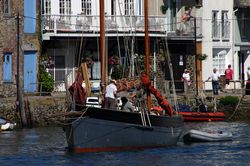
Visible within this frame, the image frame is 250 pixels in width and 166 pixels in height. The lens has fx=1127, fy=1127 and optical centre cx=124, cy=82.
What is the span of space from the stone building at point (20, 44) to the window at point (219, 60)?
52.8 ft

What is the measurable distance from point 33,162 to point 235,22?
1515 inches

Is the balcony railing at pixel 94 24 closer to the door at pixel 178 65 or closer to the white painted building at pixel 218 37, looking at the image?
Result: the door at pixel 178 65

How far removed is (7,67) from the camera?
68.6 metres

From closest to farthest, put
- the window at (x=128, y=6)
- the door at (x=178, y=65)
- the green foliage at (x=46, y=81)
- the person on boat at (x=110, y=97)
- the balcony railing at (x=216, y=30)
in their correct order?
the person on boat at (x=110, y=97), the green foliage at (x=46, y=81), the window at (x=128, y=6), the door at (x=178, y=65), the balcony railing at (x=216, y=30)

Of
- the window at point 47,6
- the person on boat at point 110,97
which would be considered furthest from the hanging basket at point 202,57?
the person on boat at point 110,97

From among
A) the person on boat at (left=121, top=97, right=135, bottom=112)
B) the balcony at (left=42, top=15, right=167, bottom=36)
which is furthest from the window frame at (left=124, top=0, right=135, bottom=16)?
the person on boat at (left=121, top=97, right=135, bottom=112)

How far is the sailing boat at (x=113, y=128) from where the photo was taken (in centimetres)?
4753

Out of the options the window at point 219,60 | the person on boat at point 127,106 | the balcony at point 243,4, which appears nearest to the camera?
the person on boat at point 127,106

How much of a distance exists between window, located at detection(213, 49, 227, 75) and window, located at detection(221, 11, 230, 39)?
117cm

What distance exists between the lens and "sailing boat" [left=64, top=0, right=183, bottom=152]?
4753 centimetres

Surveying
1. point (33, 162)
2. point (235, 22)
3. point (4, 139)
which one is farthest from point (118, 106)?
point (235, 22)

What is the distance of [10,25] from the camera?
68250mm

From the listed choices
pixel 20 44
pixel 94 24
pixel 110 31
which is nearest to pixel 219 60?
pixel 110 31

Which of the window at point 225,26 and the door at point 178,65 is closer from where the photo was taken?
the door at point 178,65
